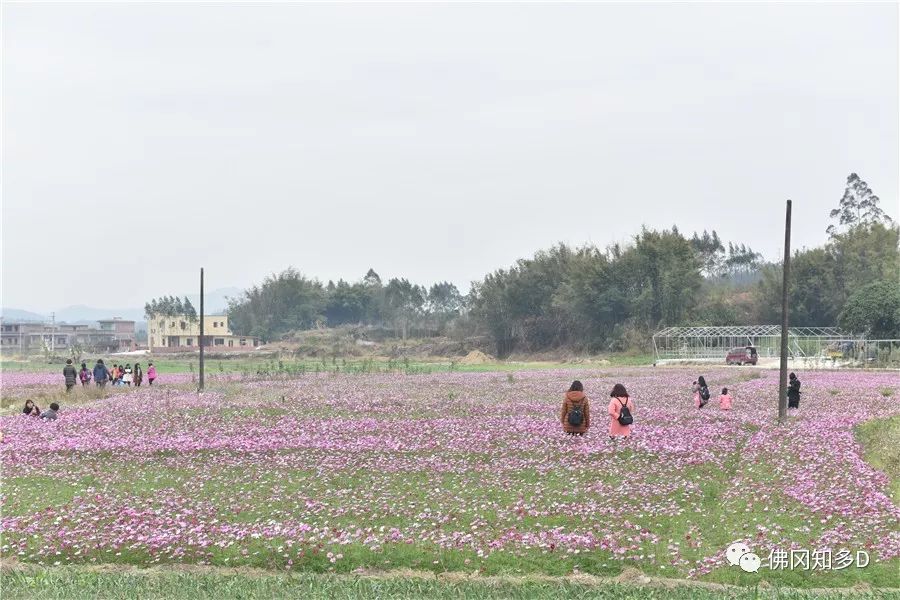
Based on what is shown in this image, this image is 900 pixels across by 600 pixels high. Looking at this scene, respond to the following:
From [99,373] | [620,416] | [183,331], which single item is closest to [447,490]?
[620,416]

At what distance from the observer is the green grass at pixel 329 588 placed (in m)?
10.7

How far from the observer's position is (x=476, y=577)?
12.8 metres

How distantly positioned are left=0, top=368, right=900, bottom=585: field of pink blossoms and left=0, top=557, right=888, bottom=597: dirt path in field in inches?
12.6

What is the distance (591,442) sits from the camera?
72.3 feet

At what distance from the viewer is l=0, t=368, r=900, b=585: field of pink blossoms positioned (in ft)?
45.3

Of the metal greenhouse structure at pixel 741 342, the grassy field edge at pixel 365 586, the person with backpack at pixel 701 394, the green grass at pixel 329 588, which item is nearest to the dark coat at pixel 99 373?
the person with backpack at pixel 701 394

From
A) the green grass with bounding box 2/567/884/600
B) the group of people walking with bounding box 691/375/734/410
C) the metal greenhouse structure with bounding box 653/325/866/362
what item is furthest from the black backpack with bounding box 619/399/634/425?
the metal greenhouse structure with bounding box 653/325/866/362

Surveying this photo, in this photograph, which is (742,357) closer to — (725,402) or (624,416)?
(725,402)

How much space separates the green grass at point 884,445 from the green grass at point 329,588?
7.23m

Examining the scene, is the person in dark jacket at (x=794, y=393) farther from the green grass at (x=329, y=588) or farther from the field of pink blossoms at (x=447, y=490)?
the green grass at (x=329, y=588)

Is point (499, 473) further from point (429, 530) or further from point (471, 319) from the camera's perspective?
point (471, 319)

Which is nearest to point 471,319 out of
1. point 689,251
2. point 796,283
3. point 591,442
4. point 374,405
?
point 689,251

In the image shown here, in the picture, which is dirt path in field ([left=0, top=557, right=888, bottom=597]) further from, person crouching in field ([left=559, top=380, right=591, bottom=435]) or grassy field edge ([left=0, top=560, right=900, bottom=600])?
person crouching in field ([left=559, top=380, right=591, bottom=435])

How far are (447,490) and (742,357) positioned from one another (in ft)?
185
